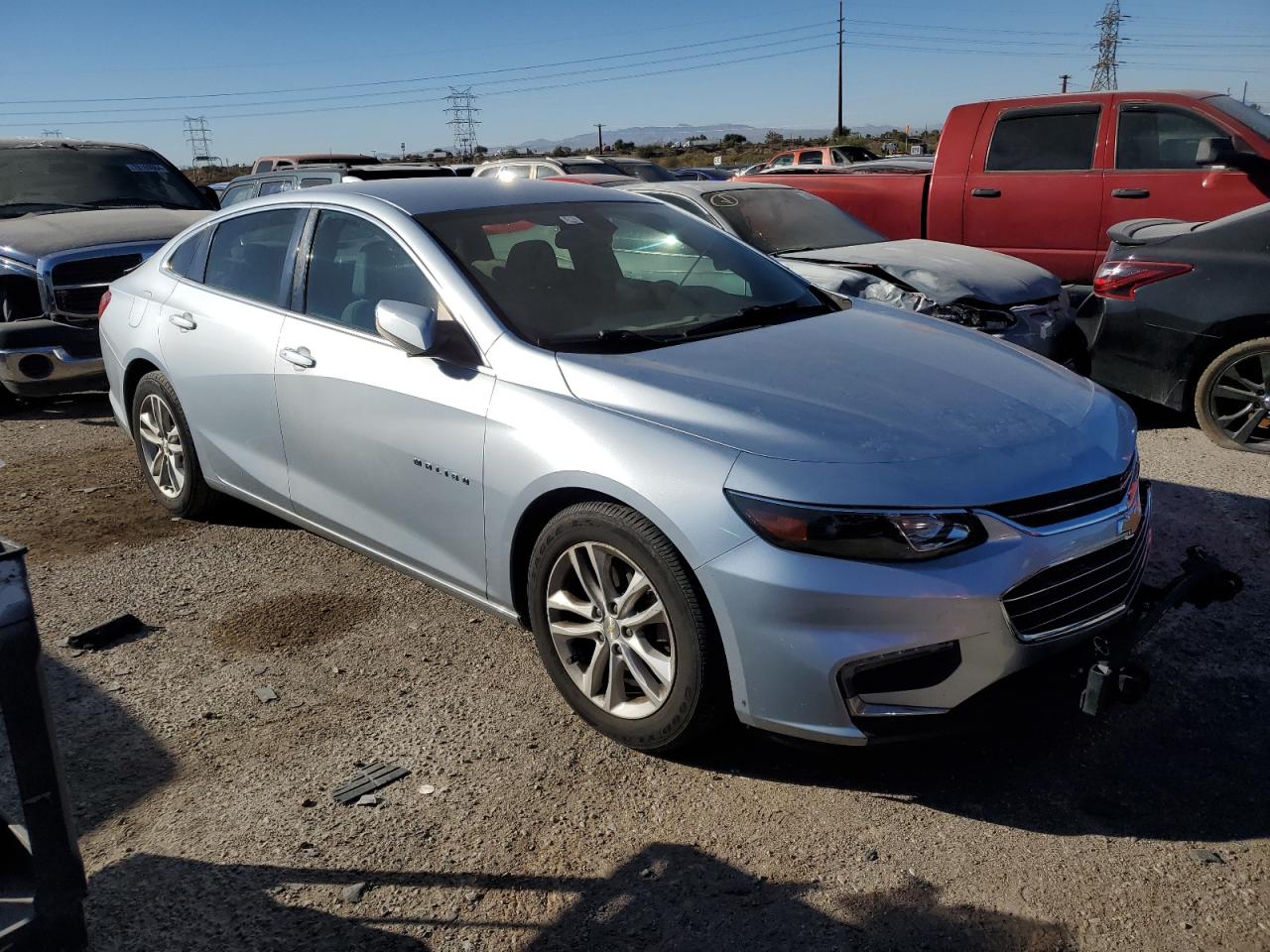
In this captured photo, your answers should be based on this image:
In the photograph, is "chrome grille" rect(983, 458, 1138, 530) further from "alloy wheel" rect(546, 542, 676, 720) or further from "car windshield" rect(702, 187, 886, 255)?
"car windshield" rect(702, 187, 886, 255)

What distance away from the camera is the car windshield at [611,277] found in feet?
12.1

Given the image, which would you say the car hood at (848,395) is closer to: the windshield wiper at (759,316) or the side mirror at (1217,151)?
the windshield wiper at (759,316)

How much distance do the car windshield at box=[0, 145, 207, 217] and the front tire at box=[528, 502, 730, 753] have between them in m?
7.63

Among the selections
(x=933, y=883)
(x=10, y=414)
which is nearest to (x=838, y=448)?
(x=933, y=883)

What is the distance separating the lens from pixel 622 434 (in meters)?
3.08

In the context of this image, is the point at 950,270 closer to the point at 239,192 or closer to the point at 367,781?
the point at 367,781

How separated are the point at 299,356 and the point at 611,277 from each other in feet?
4.05

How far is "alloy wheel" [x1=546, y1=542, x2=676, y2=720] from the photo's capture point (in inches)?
122

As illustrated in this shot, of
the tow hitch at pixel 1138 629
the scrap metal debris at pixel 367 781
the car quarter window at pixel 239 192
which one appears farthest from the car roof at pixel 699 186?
the car quarter window at pixel 239 192

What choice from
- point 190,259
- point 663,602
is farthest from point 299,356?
point 663,602

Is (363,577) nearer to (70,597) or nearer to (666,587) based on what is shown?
(70,597)

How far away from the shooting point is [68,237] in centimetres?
784

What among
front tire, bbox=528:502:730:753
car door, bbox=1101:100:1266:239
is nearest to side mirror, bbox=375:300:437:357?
front tire, bbox=528:502:730:753

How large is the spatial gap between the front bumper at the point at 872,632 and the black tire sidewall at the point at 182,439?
10.3ft
